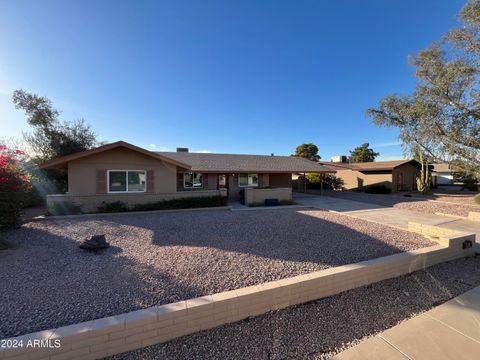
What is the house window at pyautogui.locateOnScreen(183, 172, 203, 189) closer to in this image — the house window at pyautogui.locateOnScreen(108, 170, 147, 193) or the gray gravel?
the house window at pyautogui.locateOnScreen(108, 170, 147, 193)

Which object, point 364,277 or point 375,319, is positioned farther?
point 364,277

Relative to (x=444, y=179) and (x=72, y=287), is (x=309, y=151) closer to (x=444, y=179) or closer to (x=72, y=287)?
(x=444, y=179)

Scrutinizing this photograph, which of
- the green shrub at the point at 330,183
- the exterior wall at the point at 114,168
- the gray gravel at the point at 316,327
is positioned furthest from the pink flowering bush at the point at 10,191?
the green shrub at the point at 330,183

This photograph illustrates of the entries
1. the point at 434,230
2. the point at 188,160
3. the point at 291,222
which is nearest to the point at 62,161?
the point at 188,160

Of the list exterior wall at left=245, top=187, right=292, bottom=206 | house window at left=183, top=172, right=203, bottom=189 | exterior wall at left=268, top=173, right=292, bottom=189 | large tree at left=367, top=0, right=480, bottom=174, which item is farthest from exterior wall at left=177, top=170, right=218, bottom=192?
large tree at left=367, top=0, right=480, bottom=174

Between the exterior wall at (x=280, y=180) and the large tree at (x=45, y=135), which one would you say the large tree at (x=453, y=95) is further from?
the large tree at (x=45, y=135)

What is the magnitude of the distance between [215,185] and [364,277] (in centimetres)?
1314

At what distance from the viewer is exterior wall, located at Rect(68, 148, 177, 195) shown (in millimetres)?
10828

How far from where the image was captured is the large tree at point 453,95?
33.6 feet

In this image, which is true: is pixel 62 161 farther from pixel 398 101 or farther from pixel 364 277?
pixel 398 101

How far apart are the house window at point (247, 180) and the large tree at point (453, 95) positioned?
10904 mm

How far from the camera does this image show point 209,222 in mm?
8297

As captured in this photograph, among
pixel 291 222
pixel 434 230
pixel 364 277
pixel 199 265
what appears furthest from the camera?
pixel 291 222

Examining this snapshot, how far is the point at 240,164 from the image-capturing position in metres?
16.9
